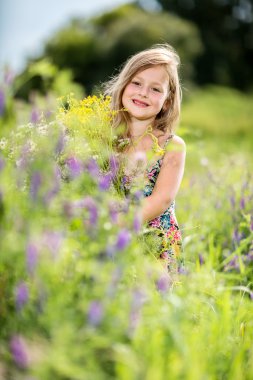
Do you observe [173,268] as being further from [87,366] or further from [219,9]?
[219,9]

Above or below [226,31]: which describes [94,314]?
above

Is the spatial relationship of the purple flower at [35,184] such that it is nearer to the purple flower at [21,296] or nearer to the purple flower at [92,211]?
the purple flower at [92,211]

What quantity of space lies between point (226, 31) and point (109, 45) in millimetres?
14009

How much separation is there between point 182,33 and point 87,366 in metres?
23.5

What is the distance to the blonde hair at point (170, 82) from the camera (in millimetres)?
3137

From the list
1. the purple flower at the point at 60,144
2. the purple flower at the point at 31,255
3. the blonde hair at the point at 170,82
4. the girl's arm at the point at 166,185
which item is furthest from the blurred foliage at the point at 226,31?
the purple flower at the point at 31,255

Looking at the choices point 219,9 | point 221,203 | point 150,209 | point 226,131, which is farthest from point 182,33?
point 150,209

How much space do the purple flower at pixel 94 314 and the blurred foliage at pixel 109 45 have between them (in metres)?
20.1

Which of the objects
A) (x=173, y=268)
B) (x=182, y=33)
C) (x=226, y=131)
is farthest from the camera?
(x=182, y=33)

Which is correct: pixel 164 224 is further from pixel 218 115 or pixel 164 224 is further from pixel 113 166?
pixel 218 115

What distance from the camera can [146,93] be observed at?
304cm

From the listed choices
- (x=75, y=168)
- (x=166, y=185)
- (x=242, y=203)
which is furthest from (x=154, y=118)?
(x=75, y=168)

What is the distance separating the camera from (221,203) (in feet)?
13.8

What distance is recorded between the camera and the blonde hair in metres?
3.14
